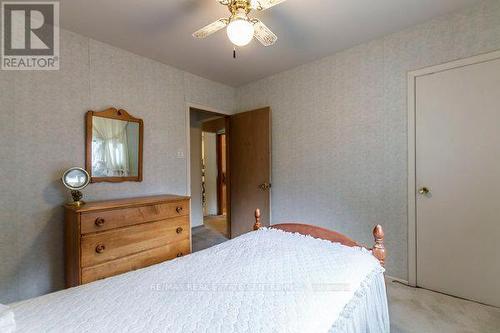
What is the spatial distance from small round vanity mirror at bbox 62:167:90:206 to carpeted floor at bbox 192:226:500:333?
269cm

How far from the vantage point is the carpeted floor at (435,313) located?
65.5 inches

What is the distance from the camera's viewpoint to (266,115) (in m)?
3.31

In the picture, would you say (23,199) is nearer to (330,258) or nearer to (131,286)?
(131,286)

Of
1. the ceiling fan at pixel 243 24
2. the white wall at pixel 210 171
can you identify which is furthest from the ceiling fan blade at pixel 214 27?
the white wall at pixel 210 171

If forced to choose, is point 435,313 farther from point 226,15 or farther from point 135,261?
point 226,15

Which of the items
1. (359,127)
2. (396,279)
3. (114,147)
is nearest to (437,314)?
(396,279)

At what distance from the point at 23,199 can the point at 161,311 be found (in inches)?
76.8

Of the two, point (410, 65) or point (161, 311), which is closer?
point (161, 311)

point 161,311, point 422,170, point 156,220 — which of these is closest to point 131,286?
point 161,311

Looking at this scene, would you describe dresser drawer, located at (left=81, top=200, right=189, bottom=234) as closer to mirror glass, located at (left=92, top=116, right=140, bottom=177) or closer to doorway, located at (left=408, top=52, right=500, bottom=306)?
mirror glass, located at (left=92, top=116, right=140, bottom=177)

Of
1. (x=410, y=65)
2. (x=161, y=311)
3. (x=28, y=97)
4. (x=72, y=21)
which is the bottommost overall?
(x=161, y=311)

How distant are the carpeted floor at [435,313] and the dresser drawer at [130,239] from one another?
2003 mm

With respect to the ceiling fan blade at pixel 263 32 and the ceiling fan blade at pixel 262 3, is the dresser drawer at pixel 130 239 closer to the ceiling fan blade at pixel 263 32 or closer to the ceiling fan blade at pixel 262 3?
the ceiling fan blade at pixel 263 32

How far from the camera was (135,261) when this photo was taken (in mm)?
2098
